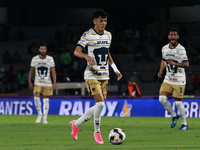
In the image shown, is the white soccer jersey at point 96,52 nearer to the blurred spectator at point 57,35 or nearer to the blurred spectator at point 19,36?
the blurred spectator at point 57,35

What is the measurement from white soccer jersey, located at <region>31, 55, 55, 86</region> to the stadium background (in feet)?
20.4

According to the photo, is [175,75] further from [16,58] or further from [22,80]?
[16,58]

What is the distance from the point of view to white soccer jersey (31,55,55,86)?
13602mm

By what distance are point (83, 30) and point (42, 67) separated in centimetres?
1357

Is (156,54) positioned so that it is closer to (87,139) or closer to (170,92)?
(170,92)

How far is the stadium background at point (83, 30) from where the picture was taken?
70.4 ft

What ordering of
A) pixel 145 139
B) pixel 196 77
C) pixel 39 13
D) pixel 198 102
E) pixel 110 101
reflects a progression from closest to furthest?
pixel 145 139 < pixel 198 102 < pixel 110 101 < pixel 196 77 < pixel 39 13

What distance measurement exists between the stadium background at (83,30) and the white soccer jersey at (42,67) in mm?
6214

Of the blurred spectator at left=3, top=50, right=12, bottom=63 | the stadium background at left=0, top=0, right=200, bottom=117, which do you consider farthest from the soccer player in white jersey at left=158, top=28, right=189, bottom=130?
the blurred spectator at left=3, top=50, right=12, bottom=63

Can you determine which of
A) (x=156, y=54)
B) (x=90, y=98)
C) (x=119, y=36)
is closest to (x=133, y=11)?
(x=119, y=36)

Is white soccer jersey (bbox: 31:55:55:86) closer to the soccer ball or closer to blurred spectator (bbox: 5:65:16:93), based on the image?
the soccer ball

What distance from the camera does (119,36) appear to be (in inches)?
1032

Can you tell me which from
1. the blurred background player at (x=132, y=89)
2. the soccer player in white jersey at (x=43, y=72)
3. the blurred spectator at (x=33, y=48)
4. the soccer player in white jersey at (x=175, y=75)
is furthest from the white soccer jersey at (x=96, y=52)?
the blurred spectator at (x=33, y=48)

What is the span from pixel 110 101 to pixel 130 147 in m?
10.5
